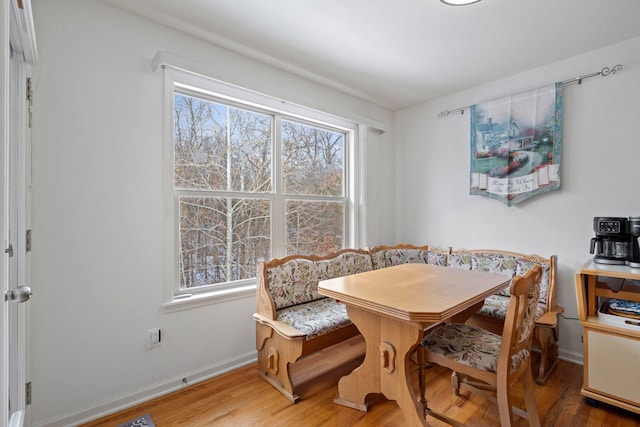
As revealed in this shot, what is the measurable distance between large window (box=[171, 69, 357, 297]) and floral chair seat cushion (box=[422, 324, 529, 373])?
1598mm

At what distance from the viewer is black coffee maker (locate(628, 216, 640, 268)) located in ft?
6.62

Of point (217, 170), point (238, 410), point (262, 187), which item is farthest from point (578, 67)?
point (238, 410)

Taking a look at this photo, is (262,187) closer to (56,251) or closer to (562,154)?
(56,251)

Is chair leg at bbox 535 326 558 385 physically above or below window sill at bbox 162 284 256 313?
below

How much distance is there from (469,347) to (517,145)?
2.14 metres

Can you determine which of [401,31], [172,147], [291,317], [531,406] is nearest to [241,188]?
[172,147]

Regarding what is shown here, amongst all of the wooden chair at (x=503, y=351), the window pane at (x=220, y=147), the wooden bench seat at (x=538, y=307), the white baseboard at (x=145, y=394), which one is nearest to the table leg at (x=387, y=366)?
the wooden chair at (x=503, y=351)

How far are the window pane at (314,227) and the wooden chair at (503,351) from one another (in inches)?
63.0

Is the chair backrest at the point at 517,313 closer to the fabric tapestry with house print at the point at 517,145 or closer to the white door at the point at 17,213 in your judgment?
the fabric tapestry with house print at the point at 517,145

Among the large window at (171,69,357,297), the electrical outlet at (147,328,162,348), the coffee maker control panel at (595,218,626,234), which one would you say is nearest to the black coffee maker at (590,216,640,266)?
the coffee maker control panel at (595,218,626,234)

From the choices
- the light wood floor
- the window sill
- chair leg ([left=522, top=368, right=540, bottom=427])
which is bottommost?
the light wood floor

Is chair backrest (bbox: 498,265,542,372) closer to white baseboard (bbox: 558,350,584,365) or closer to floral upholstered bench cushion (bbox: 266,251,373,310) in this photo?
floral upholstered bench cushion (bbox: 266,251,373,310)

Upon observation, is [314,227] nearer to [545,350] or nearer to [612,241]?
[545,350]

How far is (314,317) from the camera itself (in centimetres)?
Result: 228
